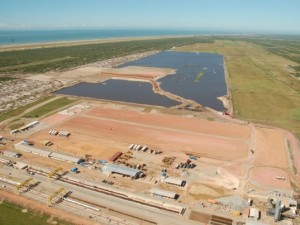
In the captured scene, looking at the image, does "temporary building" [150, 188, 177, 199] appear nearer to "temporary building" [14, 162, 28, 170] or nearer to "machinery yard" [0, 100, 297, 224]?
"machinery yard" [0, 100, 297, 224]

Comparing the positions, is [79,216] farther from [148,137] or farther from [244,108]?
[244,108]

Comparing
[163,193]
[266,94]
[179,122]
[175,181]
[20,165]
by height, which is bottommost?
[163,193]

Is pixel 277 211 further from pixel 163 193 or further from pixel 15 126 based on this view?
pixel 15 126

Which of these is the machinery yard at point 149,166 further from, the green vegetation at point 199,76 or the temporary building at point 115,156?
the green vegetation at point 199,76

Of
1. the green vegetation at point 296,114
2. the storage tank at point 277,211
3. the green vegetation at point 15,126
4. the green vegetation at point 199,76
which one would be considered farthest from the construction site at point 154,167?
the green vegetation at point 199,76

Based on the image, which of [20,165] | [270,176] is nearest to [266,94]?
[270,176]
